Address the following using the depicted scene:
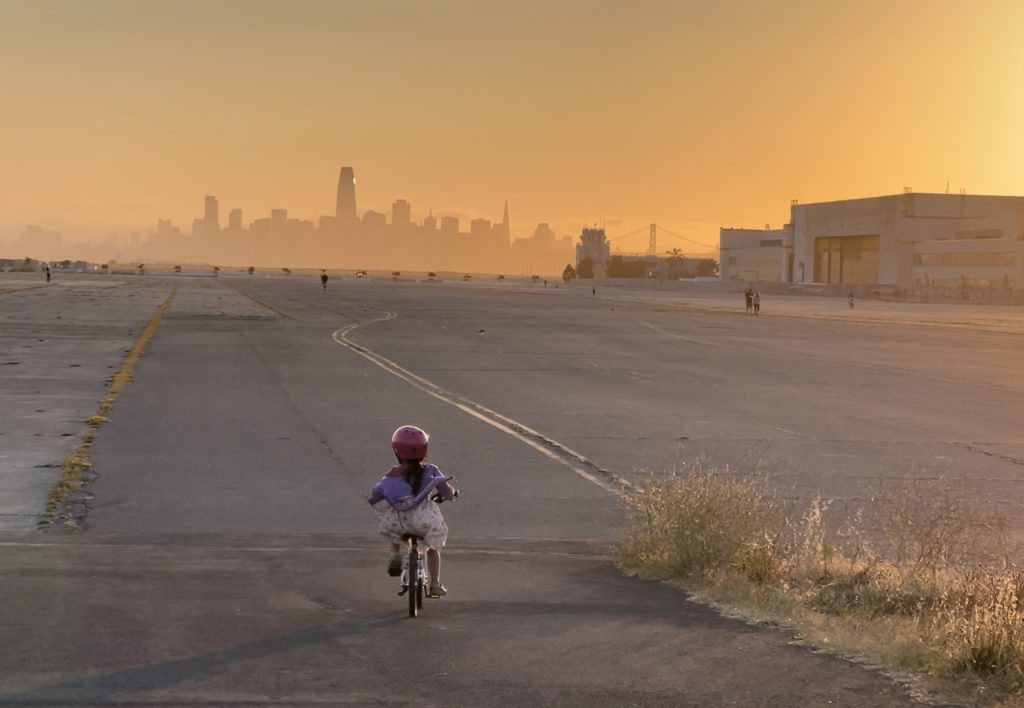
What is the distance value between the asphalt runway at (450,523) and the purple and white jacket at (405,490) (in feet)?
2.84

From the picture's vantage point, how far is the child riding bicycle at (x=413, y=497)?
9797mm

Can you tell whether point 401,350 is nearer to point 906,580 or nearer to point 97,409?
point 97,409

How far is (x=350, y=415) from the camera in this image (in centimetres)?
2505

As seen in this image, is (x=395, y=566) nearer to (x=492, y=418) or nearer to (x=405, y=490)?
(x=405, y=490)

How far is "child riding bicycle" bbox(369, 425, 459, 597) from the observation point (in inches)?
386

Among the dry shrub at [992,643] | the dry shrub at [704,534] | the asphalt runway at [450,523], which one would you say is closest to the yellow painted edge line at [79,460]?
the asphalt runway at [450,523]

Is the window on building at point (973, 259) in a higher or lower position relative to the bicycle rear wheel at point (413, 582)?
higher

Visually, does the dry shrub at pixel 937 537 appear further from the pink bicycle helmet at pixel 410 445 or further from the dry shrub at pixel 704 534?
the pink bicycle helmet at pixel 410 445

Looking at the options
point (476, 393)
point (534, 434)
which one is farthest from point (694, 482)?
point (476, 393)

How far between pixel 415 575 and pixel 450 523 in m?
5.10

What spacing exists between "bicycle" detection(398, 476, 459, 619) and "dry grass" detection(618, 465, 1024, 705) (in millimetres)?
2460

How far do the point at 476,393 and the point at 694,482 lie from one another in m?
17.8

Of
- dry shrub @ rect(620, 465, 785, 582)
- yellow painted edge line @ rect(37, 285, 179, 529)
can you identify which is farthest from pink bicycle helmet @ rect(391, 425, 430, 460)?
yellow painted edge line @ rect(37, 285, 179, 529)

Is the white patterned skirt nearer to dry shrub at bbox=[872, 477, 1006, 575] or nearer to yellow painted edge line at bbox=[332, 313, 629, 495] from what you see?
dry shrub at bbox=[872, 477, 1006, 575]
